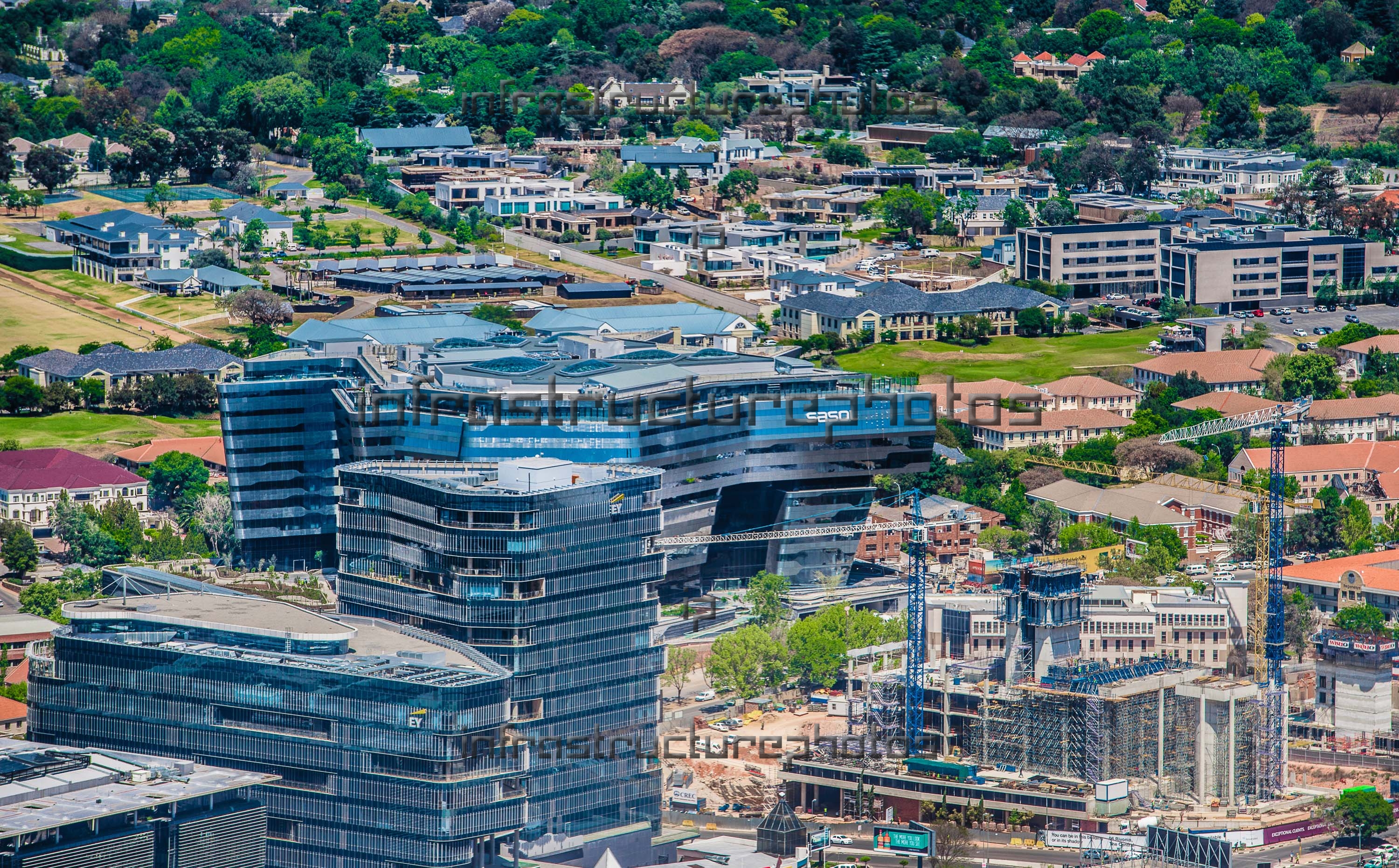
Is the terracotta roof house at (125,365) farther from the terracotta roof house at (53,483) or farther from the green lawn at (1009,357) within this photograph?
the green lawn at (1009,357)

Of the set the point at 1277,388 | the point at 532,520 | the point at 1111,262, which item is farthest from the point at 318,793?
the point at 1111,262

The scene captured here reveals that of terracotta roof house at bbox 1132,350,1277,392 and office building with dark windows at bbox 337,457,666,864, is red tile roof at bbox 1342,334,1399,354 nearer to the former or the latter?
terracotta roof house at bbox 1132,350,1277,392

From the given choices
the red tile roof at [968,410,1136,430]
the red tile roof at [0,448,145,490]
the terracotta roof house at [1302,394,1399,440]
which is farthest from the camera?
the terracotta roof house at [1302,394,1399,440]

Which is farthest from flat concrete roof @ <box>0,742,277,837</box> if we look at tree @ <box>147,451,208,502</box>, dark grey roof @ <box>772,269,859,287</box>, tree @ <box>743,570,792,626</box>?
dark grey roof @ <box>772,269,859,287</box>

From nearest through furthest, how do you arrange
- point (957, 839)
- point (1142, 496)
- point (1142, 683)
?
point (957, 839), point (1142, 683), point (1142, 496)

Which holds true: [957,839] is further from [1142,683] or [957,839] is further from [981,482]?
[981,482]

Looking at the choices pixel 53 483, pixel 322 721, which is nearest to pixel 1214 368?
pixel 53 483

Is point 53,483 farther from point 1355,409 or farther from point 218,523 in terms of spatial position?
point 1355,409
